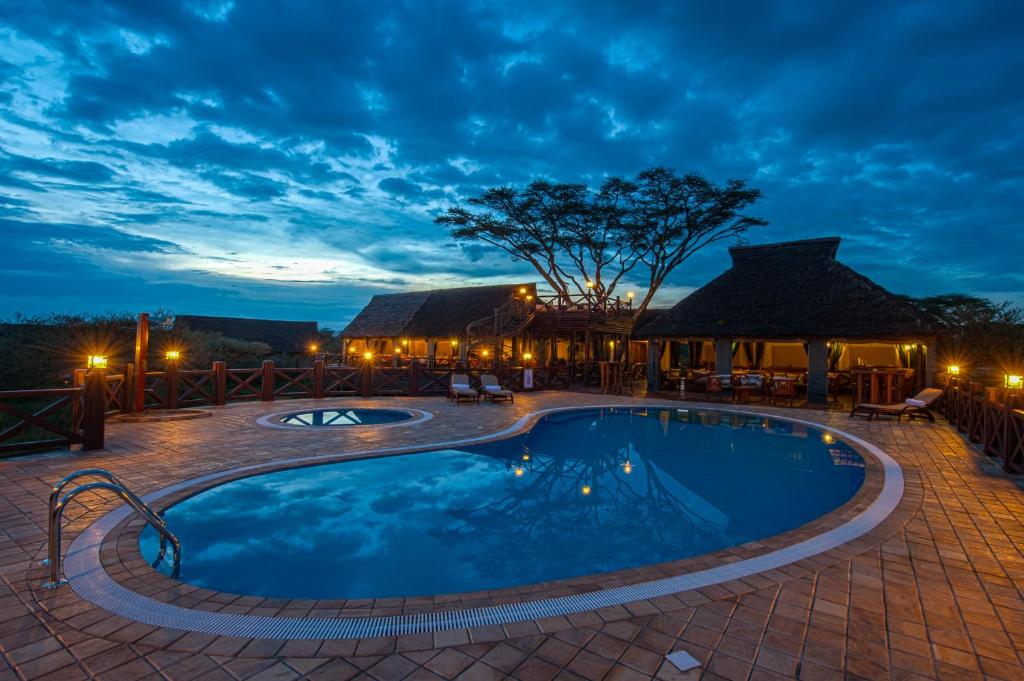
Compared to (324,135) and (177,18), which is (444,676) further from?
(324,135)

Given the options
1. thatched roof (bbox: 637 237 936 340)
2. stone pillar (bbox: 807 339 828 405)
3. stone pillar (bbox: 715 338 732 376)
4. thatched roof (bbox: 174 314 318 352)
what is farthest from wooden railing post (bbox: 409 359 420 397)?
thatched roof (bbox: 174 314 318 352)

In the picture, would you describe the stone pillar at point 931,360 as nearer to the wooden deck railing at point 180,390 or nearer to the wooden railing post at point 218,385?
the wooden deck railing at point 180,390

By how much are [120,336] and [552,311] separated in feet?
62.1

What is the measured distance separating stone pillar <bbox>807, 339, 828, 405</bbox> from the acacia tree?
10800mm

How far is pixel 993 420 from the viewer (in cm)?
811

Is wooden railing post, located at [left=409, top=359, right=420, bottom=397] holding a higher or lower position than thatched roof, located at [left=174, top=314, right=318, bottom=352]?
lower

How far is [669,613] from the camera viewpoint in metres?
3.05

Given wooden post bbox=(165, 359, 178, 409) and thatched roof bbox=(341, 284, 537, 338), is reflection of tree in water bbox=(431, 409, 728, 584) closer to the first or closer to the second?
wooden post bbox=(165, 359, 178, 409)

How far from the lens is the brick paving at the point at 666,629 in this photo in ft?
8.12

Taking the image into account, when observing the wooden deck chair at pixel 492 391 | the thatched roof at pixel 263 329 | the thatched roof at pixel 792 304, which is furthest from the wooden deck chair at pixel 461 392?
the thatched roof at pixel 263 329

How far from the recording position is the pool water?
39.4ft

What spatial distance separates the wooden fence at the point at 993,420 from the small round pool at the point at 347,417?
11230 mm

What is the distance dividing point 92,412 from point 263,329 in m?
32.5

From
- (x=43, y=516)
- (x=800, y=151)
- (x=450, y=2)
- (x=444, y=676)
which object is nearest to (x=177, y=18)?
(x=450, y=2)
